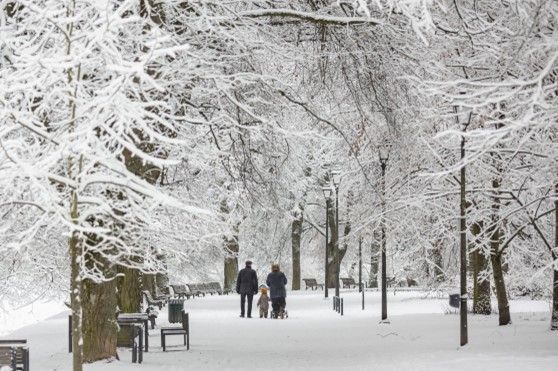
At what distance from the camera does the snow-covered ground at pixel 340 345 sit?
13766 millimetres

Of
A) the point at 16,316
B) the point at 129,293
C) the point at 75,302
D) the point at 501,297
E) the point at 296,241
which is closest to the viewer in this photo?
the point at 75,302

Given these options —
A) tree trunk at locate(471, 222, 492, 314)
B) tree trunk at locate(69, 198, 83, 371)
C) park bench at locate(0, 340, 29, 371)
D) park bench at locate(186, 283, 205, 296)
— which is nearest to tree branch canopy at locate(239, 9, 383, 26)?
park bench at locate(0, 340, 29, 371)

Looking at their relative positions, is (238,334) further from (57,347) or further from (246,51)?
(246,51)

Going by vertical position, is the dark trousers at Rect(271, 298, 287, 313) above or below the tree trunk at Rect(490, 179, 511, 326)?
Result: below

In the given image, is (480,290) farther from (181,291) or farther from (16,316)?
(181,291)

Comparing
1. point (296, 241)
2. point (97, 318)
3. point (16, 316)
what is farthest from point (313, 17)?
point (296, 241)

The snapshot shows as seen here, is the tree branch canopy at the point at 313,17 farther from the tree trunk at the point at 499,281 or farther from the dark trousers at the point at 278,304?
the dark trousers at the point at 278,304

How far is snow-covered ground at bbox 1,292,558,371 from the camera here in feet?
45.2

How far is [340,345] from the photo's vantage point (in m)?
17.8

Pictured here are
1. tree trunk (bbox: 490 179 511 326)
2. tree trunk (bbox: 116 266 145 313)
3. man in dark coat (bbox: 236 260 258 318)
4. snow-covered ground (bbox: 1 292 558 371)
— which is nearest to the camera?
snow-covered ground (bbox: 1 292 558 371)

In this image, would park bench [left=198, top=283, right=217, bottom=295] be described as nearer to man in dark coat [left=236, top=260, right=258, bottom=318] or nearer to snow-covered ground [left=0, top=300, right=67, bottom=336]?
snow-covered ground [left=0, top=300, right=67, bottom=336]

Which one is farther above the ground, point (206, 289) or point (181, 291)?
point (181, 291)

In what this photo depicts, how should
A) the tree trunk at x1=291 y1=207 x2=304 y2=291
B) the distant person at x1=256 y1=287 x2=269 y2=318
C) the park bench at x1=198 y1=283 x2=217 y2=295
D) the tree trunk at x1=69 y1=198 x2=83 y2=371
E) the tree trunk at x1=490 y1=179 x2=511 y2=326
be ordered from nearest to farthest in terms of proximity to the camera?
1. the tree trunk at x1=69 y1=198 x2=83 y2=371
2. the tree trunk at x1=490 y1=179 x2=511 y2=326
3. the distant person at x1=256 y1=287 x2=269 y2=318
4. the park bench at x1=198 y1=283 x2=217 y2=295
5. the tree trunk at x1=291 y1=207 x2=304 y2=291

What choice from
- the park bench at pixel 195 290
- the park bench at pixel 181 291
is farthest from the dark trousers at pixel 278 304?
the park bench at pixel 195 290
